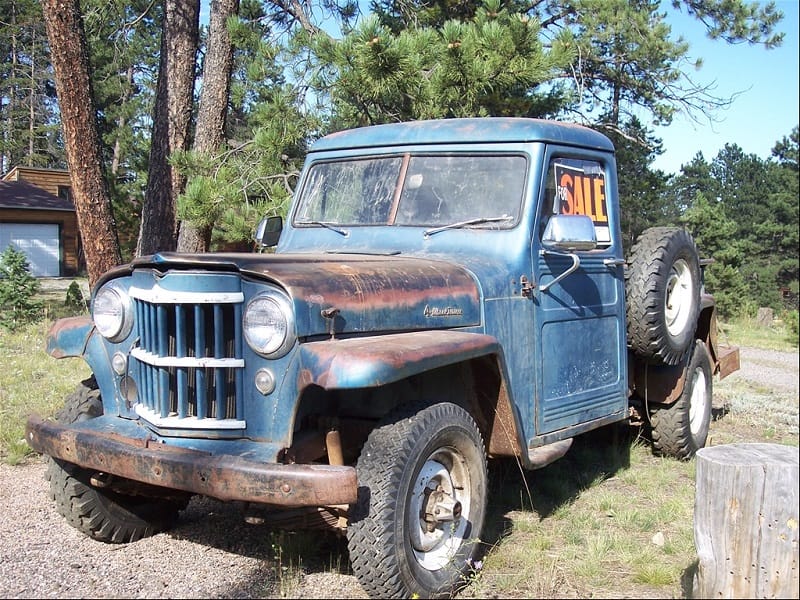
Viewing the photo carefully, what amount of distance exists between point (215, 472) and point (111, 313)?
1.10 m

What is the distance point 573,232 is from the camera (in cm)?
430

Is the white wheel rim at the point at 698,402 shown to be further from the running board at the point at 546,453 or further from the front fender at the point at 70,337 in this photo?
the front fender at the point at 70,337

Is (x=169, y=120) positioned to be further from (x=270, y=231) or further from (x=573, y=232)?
(x=573, y=232)

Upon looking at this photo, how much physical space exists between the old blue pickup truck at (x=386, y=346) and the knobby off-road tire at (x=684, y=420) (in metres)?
0.74

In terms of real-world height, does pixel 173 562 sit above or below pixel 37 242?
below

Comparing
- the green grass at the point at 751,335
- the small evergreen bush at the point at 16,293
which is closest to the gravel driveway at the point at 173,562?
the small evergreen bush at the point at 16,293

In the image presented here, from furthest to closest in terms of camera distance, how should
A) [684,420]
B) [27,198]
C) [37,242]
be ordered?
1. [37,242]
2. [27,198]
3. [684,420]

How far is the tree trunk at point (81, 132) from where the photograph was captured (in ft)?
29.9

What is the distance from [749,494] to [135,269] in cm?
265

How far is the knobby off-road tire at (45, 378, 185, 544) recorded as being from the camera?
407 cm

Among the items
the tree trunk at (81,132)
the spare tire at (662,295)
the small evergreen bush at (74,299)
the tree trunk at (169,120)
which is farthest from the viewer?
the small evergreen bush at (74,299)

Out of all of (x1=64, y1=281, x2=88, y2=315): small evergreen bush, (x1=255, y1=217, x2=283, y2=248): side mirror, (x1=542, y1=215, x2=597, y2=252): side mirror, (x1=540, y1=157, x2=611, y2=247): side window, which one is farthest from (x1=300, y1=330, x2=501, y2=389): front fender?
(x1=64, y1=281, x2=88, y2=315): small evergreen bush

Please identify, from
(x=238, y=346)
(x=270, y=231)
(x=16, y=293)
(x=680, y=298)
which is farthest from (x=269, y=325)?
(x=16, y=293)

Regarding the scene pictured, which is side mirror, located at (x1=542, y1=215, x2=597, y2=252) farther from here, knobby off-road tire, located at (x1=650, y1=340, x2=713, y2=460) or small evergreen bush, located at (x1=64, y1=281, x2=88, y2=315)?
small evergreen bush, located at (x1=64, y1=281, x2=88, y2=315)
